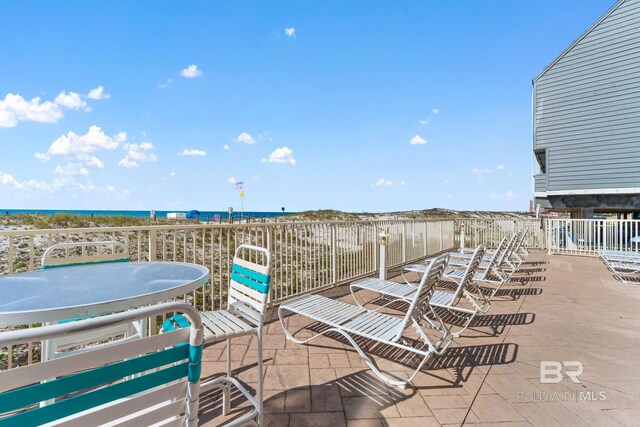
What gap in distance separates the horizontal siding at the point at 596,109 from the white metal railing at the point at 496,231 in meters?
2.00

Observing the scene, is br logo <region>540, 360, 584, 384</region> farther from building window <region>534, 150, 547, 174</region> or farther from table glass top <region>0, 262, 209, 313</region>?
building window <region>534, 150, 547, 174</region>

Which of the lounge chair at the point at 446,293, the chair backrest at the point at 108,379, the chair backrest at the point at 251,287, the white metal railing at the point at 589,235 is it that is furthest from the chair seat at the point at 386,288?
the white metal railing at the point at 589,235

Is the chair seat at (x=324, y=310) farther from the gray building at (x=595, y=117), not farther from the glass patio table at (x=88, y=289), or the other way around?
the gray building at (x=595, y=117)

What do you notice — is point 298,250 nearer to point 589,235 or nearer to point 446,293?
point 446,293

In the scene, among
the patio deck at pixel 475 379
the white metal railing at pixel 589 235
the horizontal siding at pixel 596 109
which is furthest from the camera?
the horizontal siding at pixel 596 109

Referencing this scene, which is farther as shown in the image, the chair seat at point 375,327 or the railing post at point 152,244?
the railing post at point 152,244

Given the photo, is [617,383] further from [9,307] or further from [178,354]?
[9,307]

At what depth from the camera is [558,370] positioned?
248 centimetres

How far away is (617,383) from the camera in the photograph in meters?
2.30

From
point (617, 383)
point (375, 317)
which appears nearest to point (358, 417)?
point (375, 317)

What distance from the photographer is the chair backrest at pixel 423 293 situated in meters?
2.36

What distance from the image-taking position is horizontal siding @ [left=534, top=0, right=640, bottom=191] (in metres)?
10.2

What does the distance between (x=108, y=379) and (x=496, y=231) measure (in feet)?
40.5

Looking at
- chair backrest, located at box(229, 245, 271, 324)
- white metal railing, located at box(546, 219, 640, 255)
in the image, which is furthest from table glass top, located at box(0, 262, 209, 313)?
white metal railing, located at box(546, 219, 640, 255)
